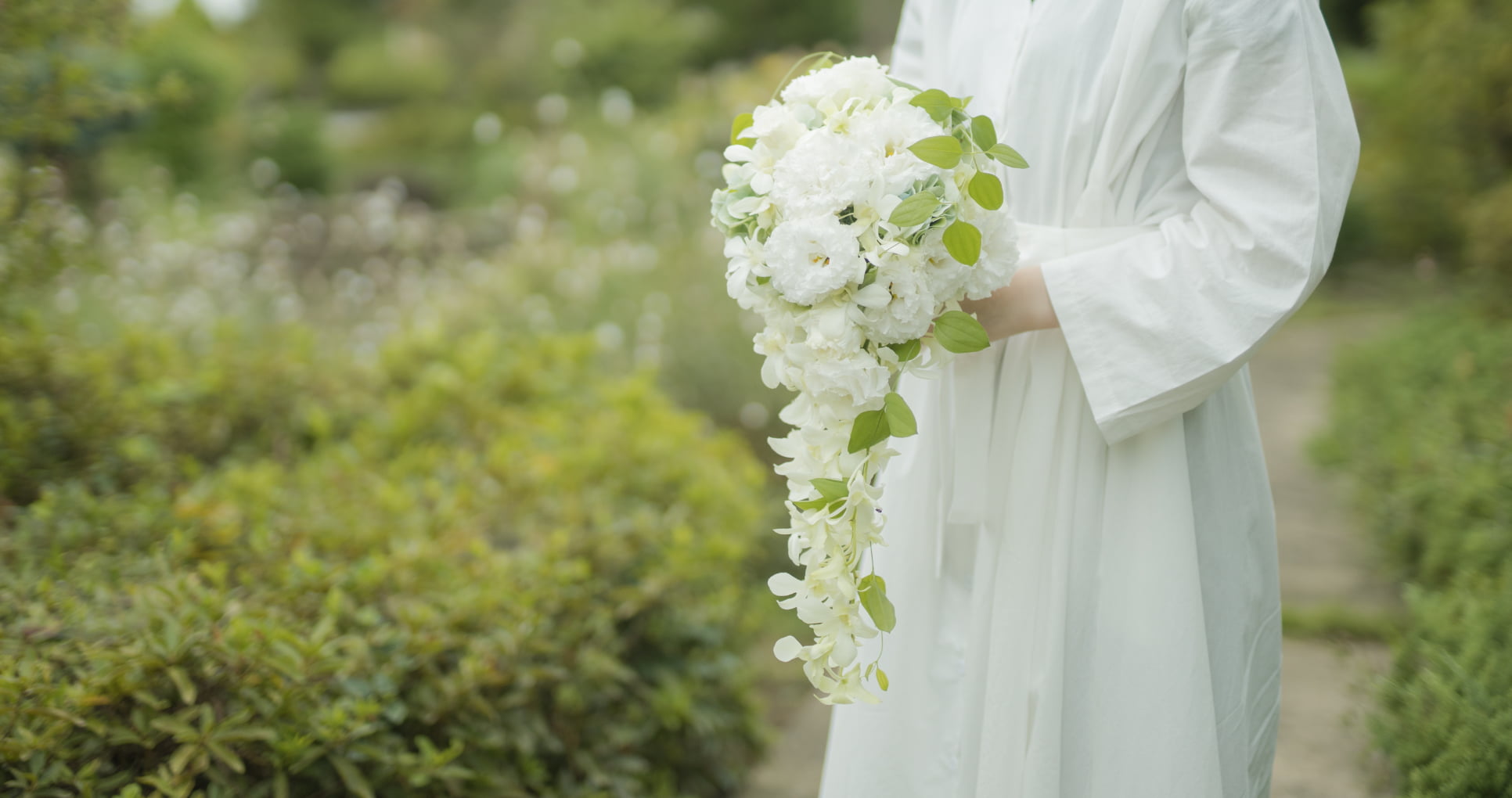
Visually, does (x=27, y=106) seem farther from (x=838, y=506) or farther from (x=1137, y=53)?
(x=1137, y=53)

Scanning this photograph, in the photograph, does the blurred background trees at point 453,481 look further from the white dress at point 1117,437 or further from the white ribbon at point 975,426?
the white ribbon at point 975,426

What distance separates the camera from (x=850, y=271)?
50.9 inches

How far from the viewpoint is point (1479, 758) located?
1.96 metres

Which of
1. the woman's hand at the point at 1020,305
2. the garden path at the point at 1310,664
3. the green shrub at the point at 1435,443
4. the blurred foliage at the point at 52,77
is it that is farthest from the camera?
the green shrub at the point at 1435,443

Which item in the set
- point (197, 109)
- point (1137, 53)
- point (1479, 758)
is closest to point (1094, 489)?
point (1137, 53)

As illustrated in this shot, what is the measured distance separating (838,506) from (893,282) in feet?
0.98

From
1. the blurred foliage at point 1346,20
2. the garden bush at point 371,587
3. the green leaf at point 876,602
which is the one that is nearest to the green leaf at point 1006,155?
the green leaf at point 876,602

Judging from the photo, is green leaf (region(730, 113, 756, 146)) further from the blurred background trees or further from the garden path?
the garden path

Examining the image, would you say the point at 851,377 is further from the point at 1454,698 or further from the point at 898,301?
the point at 1454,698

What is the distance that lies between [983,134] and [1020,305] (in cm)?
26

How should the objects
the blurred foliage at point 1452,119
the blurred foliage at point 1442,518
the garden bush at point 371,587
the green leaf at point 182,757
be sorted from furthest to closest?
the blurred foliage at point 1452,119
the blurred foliage at point 1442,518
the garden bush at point 371,587
the green leaf at point 182,757

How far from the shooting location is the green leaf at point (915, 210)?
1276 mm

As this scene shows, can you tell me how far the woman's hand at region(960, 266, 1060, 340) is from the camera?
1.48 m

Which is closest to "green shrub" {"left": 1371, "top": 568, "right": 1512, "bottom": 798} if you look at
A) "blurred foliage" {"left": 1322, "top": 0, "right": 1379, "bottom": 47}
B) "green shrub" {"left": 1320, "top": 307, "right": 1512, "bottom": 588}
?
"green shrub" {"left": 1320, "top": 307, "right": 1512, "bottom": 588}
